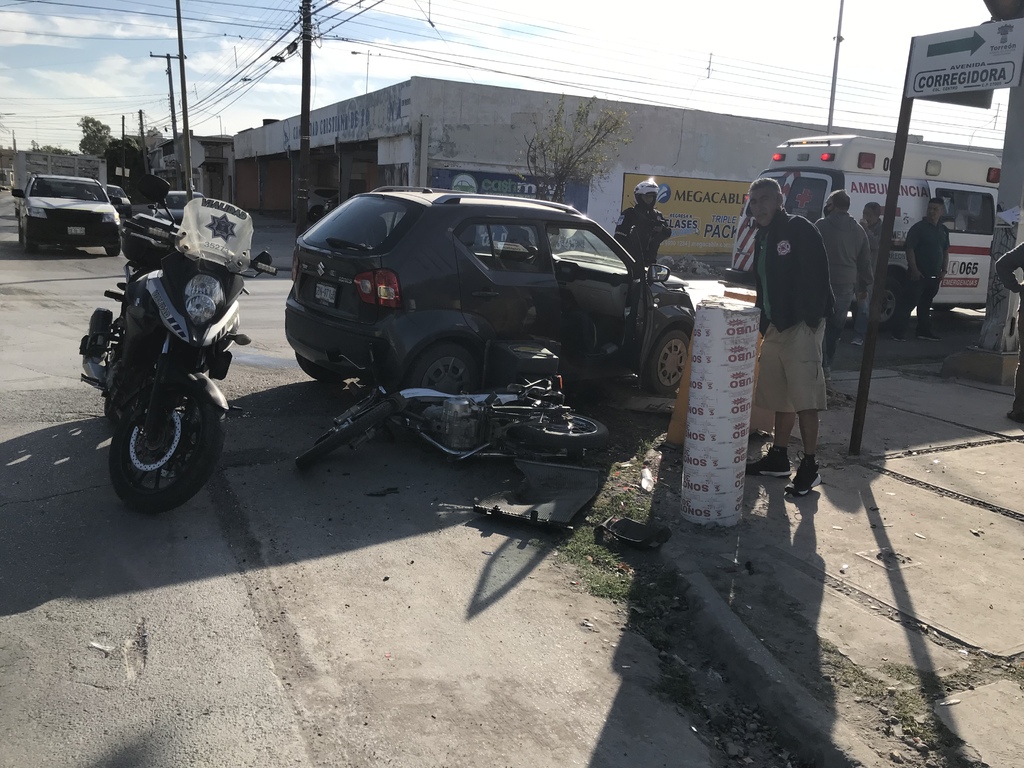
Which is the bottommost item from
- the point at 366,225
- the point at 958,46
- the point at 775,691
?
the point at 775,691

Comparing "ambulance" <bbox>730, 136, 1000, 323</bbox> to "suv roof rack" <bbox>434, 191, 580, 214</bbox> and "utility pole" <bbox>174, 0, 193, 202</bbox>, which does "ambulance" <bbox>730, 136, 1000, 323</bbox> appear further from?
"utility pole" <bbox>174, 0, 193, 202</bbox>

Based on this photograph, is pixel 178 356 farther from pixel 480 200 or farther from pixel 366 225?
pixel 480 200

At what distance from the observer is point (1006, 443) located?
274 inches

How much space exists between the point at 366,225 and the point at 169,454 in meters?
2.44

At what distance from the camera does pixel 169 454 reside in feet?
14.7

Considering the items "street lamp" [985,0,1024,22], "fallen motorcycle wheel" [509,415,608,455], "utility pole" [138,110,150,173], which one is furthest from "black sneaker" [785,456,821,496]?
"utility pole" [138,110,150,173]

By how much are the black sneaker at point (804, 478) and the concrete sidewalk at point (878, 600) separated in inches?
3.1

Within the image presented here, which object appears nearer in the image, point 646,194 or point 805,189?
point 646,194

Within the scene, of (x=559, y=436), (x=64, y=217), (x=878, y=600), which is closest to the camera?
(x=878, y=600)

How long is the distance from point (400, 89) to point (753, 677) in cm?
2701

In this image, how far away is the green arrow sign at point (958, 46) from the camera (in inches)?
255

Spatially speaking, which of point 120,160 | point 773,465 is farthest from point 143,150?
point 773,465

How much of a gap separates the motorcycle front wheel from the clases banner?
27.2 meters

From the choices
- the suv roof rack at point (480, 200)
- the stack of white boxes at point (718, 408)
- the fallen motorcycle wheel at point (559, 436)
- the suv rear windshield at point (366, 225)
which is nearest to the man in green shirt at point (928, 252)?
the suv roof rack at point (480, 200)
